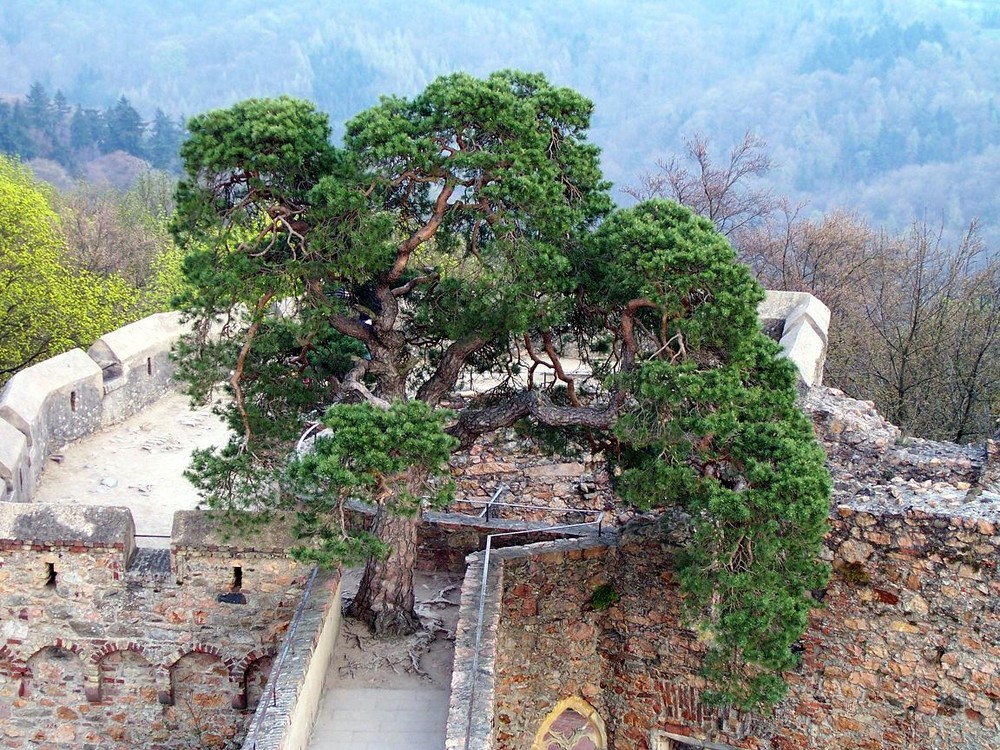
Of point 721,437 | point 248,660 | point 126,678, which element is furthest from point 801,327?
point 126,678

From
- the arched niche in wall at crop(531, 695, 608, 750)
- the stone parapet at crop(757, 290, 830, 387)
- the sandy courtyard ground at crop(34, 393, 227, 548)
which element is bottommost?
the arched niche in wall at crop(531, 695, 608, 750)

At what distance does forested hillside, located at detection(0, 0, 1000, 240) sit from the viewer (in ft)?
213

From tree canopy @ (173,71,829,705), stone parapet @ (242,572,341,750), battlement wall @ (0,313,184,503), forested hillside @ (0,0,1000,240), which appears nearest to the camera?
stone parapet @ (242,572,341,750)

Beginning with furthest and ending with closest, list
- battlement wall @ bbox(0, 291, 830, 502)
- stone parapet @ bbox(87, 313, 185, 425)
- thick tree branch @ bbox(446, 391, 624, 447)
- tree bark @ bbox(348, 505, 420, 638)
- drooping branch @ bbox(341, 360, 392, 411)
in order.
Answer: stone parapet @ bbox(87, 313, 185, 425)
battlement wall @ bbox(0, 291, 830, 502)
tree bark @ bbox(348, 505, 420, 638)
thick tree branch @ bbox(446, 391, 624, 447)
drooping branch @ bbox(341, 360, 392, 411)

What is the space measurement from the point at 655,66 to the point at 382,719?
87767 millimetres

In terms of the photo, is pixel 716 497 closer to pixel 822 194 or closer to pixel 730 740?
pixel 730 740

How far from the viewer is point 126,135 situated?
71.4 metres

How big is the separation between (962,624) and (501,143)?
5.18 meters

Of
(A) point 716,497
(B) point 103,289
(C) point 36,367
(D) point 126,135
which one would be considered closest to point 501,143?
(A) point 716,497

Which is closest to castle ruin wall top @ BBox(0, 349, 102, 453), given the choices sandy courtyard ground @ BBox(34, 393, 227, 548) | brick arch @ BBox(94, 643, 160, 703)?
sandy courtyard ground @ BBox(34, 393, 227, 548)

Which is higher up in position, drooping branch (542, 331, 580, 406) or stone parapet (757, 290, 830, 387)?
stone parapet (757, 290, 830, 387)

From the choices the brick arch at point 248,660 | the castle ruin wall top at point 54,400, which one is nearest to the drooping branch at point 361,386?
the brick arch at point 248,660

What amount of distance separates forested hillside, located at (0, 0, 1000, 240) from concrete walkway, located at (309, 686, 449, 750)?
41.8m

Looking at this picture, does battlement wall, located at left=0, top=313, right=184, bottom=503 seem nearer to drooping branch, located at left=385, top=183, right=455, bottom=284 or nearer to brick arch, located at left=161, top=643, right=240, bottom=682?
brick arch, located at left=161, top=643, right=240, bottom=682
